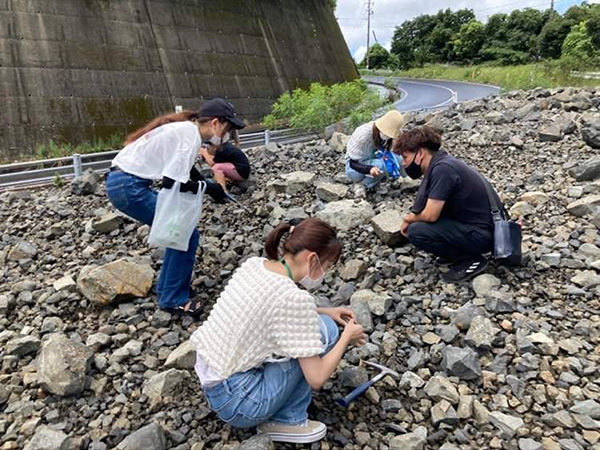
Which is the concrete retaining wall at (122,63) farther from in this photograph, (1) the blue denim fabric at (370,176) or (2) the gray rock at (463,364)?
(2) the gray rock at (463,364)

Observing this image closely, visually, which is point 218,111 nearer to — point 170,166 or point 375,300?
point 170,166

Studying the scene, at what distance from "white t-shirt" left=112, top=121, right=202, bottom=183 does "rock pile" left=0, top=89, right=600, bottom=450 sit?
0.90 m

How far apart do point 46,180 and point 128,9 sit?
25.6 feet

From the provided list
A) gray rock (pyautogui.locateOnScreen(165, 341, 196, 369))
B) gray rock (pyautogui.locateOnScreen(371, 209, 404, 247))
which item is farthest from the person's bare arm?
gray rock (pyautogui.locateOnScreen(371, 209, 404, 247))

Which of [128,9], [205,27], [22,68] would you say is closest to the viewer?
[22,68]

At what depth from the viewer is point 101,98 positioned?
11.9 metres

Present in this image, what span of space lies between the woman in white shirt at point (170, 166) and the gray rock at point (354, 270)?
1303 millimetres

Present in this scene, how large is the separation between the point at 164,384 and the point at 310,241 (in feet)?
Answer: 4.45

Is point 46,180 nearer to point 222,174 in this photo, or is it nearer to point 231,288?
point 222,174

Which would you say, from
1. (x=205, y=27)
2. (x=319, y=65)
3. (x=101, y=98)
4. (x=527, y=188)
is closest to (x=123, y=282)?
(x=527, y=188)

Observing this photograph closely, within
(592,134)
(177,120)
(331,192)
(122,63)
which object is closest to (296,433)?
(177,120)

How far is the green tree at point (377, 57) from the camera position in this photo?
60.4 meters

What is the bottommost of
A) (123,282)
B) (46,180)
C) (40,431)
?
(40,431)

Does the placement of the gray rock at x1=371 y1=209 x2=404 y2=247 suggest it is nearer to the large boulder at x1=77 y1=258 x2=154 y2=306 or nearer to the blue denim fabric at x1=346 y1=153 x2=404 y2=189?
the blue denim fabric at x1=346 y1=153 x2=404 y2=189
